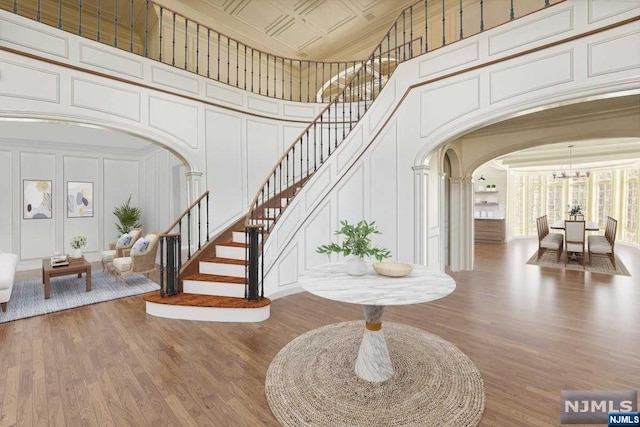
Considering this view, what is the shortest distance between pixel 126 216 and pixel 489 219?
1185 cm

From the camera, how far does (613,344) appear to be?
115 inches

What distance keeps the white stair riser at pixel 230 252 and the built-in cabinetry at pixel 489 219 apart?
969cm

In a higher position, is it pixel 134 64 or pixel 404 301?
pixel 134 64

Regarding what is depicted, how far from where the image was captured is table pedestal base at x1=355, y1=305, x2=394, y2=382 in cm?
232

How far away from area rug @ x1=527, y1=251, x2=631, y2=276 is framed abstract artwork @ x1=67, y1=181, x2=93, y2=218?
445 inches

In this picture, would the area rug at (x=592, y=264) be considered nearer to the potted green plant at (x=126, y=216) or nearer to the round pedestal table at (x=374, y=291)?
the round pedestal table at (x=374, y=291)

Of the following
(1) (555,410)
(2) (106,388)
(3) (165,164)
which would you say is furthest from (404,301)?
(3) (165,164)

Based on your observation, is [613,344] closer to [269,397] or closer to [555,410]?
[555,410]

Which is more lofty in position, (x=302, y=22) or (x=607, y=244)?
(x=302, y=22)

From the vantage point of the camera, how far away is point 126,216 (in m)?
7.53

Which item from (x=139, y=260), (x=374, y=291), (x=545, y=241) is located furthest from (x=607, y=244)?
(x=139, y=260)

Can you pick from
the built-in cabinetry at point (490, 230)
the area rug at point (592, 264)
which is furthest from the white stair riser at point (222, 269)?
the built-in cabinetry at point (490, 230)

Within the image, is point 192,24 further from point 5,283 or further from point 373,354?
point 373,354

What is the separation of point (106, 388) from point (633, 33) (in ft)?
18.9
